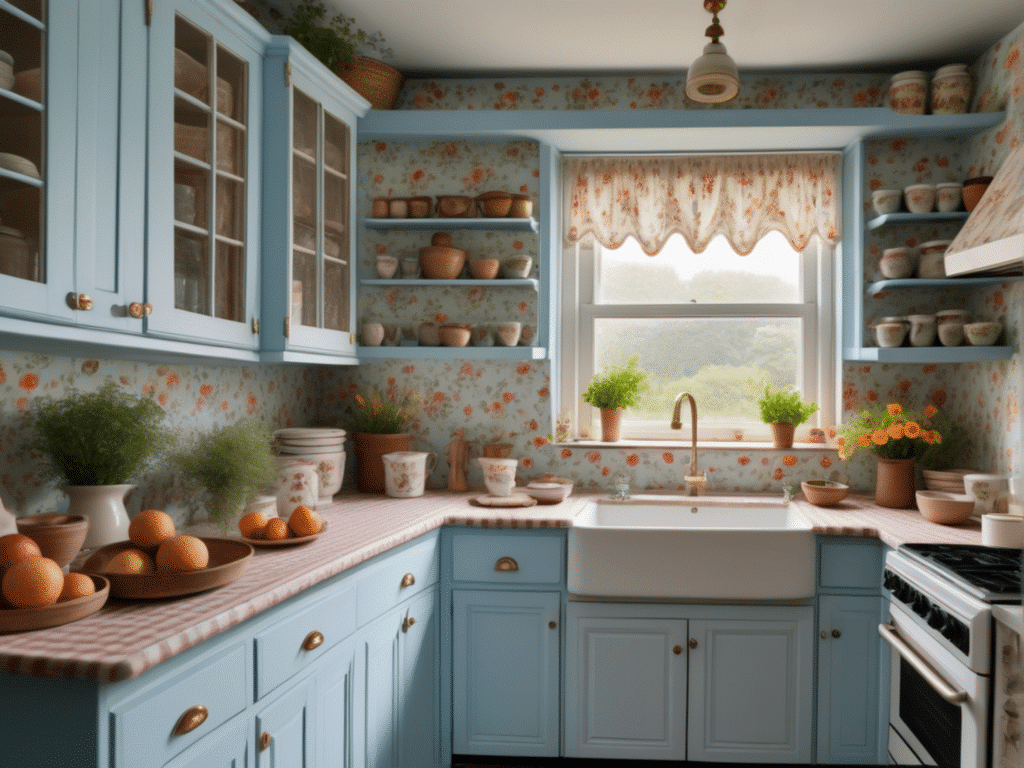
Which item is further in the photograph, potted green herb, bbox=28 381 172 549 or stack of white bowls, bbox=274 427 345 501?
stack of white bowls, bbox=274 427 345 501

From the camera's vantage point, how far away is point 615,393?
324cm

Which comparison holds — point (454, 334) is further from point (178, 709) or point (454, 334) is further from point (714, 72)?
point (178, 709)

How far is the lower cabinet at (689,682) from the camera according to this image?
101 inches

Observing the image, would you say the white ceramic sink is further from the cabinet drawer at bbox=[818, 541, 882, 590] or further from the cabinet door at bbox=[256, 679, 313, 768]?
the cabinet door at bbox=[256, 679, 313, 768]

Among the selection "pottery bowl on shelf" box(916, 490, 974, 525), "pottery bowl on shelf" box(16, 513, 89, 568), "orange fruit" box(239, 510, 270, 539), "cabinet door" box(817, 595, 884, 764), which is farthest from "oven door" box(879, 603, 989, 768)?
"pottery bowl on shelf" box(16, 513, 89, 568)

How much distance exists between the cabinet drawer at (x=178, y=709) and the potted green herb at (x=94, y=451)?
55 cm

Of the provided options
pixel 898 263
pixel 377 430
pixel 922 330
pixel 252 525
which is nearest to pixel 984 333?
pixel 922 330

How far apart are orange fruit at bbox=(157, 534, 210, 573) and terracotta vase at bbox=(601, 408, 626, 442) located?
2.01 m

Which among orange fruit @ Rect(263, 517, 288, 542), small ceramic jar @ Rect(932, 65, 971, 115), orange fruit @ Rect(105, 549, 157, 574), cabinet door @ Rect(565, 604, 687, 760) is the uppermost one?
small ceramic jar @ Rect(932, 65, 971, 115)

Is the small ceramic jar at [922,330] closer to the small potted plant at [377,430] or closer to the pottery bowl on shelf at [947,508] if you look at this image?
the pottery bowl on shelf at [947,508]

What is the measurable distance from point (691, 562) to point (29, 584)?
1.91 metres

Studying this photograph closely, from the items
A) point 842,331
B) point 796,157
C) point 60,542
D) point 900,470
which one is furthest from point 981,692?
point 796,157

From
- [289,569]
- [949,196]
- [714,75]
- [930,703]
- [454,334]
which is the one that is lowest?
[930,703]

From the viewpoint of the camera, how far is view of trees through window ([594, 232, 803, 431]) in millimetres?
3373
